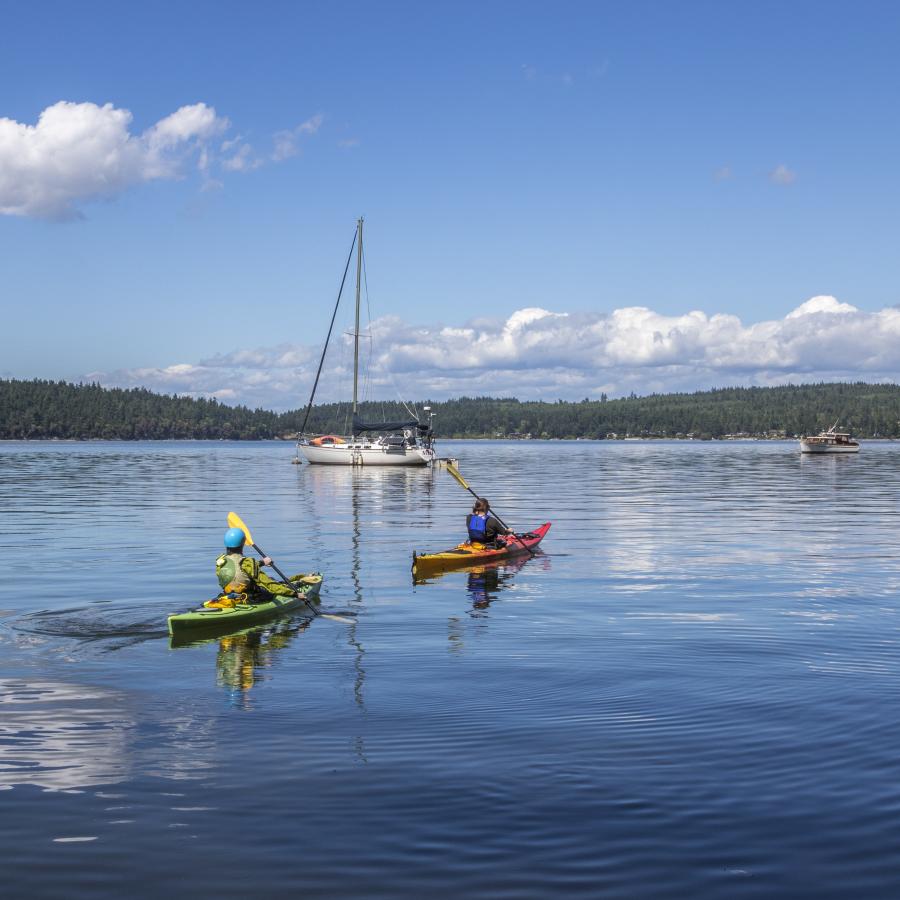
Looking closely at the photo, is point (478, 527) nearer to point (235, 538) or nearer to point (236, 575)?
point (236, 575)

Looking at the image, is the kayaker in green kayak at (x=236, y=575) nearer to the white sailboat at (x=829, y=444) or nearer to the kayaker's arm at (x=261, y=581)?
the kayaker's arm at (x=261, y=581)

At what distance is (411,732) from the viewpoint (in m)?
13.2

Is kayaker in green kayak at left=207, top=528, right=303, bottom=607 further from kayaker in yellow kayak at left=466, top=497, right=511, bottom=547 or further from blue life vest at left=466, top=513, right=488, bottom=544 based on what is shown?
blue life vest at left=466, top=513, right=488, bottom=544

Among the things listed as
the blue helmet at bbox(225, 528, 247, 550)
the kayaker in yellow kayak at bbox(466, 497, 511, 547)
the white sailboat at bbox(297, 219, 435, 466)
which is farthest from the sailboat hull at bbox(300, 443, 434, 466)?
the blue helmet at bbox(225, 528, 247, 550)

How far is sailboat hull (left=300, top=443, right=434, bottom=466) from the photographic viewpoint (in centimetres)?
10594

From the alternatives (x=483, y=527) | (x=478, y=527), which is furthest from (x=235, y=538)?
(x=483, y=527)

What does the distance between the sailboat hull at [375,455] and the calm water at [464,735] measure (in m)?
74.2

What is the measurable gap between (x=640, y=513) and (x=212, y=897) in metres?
44.6

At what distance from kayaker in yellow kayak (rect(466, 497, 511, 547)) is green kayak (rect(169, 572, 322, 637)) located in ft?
31.6

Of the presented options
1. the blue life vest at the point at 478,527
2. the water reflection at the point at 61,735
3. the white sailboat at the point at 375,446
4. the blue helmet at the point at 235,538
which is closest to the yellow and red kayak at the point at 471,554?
the blue life vest at the point at 478,527

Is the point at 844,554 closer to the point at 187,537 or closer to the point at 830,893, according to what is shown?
the point at 187,537

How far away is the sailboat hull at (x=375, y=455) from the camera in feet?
348

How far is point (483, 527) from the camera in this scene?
32312 millimetres

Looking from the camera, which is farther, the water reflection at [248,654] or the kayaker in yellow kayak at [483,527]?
the kayaker in yellow kayak at [483,527]
